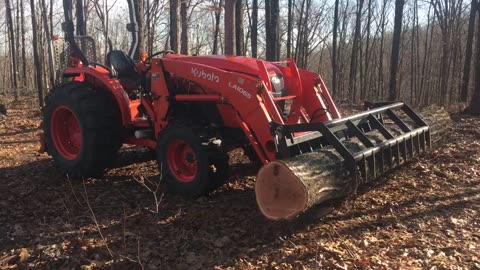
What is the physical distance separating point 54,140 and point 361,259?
15.5 ft

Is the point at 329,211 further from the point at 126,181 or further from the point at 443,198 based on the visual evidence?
the point at 126,181

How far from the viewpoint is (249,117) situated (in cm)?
480

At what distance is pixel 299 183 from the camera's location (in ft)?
12.6

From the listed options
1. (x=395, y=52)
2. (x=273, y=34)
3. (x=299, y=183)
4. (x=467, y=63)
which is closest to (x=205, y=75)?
(x=299, y=183)

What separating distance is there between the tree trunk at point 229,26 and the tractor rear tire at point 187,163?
803cm

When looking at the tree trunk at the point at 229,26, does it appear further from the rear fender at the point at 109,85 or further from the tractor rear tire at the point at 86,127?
the tractor rear tire at the point at 86,127

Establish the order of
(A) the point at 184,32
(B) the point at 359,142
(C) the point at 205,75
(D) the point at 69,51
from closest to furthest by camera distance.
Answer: (B) the point at 359,142 < (C) the point at 205,75 < (D) the point at 69,51 < (A) the point at 184,32

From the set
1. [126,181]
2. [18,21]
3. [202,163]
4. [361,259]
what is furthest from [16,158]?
[18,21]

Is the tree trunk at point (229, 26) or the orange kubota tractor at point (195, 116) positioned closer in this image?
the orange kubota tractor at point (195, 116)

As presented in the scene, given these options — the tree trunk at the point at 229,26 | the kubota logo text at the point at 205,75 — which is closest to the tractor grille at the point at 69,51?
the kubota logo text at the point at 205,75

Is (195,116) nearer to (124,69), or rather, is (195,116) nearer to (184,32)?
(124,69)

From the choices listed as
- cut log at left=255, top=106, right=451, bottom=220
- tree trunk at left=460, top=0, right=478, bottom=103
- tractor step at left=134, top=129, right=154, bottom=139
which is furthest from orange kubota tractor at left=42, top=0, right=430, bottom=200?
tree trunk at left=460, top=0, right=478, bottom=103

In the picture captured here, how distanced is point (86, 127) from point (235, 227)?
2.63m

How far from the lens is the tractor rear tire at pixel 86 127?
5.89 meters
